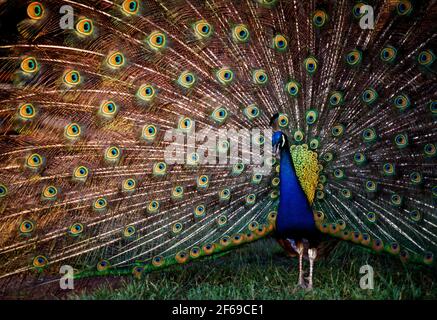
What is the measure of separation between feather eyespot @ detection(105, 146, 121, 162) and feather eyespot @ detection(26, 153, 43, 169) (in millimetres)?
459

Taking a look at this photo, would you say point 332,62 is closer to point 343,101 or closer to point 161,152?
point 343,101

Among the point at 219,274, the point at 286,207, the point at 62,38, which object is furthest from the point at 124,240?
the point at 62,38

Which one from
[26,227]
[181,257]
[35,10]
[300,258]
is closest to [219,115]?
[181,257]

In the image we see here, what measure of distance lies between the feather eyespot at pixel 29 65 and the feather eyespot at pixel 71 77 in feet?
0.66

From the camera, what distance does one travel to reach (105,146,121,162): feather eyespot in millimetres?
3580

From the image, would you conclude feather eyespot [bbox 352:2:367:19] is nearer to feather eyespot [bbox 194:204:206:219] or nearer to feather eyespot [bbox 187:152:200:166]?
feather eyespot [bbox 187:152:200:166]

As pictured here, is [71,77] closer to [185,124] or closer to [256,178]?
[185,124]

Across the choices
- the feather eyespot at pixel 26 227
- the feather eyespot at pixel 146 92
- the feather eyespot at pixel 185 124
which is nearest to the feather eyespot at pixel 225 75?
the feather eyespot at pixel 185 124

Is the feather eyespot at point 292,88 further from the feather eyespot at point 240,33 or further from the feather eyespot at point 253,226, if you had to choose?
the feather eyespot at point 253,226

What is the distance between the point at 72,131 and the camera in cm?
349

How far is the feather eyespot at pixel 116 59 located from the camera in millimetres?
3422

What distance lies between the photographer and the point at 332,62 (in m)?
3.53

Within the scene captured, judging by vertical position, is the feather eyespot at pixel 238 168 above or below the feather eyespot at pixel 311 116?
below

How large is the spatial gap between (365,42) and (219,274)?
206 centimetres
